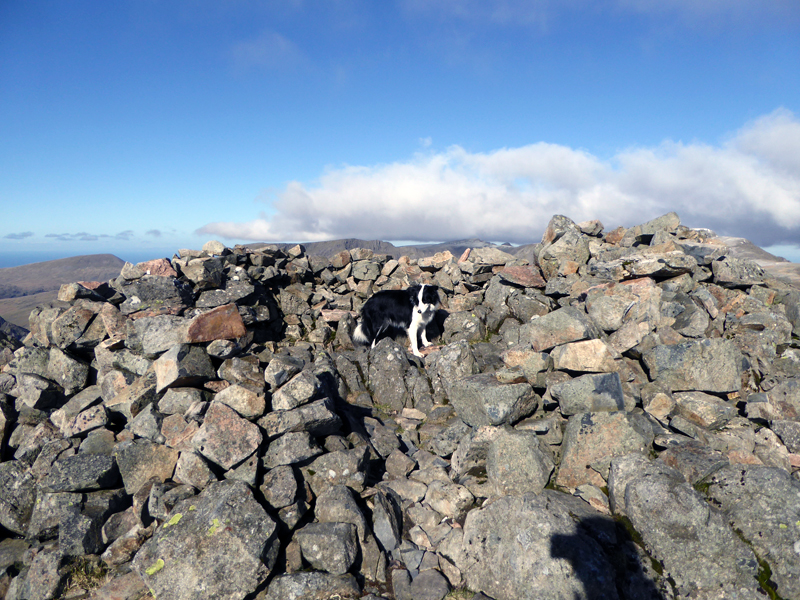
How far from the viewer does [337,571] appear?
5.32m

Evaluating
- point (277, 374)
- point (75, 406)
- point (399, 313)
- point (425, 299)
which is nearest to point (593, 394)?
point (425, 299)

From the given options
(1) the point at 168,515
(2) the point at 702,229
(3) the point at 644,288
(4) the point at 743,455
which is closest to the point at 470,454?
(4) the point at 743,455

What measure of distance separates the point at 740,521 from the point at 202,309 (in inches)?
439

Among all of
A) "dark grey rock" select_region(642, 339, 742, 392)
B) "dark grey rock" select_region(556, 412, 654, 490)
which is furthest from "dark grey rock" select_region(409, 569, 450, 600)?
"dark grey rock" select_region(642, 339, 742, 392)

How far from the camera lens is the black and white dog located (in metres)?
11.1

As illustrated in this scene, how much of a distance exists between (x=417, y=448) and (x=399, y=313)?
410 centimetres

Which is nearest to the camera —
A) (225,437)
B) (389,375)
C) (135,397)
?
(225,437)

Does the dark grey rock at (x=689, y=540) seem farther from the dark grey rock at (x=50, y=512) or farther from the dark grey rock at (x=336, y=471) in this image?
the dark grey rock at (x=50, y=512)

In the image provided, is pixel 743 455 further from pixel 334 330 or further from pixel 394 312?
pixel 334 330

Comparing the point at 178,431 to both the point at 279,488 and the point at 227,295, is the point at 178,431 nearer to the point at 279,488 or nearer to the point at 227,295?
the point at 279,488

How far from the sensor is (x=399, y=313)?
441 inches

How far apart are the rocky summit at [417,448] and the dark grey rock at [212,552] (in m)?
0.02

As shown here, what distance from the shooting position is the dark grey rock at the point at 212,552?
512 centimetres

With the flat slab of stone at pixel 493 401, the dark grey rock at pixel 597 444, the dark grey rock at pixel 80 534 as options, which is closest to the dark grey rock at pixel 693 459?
the dark grey rock at pixel 597 444
